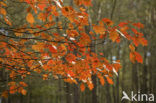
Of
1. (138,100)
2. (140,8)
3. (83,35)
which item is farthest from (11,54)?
(140,8)

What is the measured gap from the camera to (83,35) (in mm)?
2260

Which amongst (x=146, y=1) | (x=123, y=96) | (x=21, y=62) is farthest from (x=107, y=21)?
(x=146, y=1)

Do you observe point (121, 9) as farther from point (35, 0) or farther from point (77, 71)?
point (35, 0)

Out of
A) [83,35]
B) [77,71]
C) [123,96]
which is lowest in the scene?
[123,96]

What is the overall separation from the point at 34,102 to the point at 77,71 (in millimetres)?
13113

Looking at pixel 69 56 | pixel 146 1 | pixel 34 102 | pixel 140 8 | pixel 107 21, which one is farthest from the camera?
pixel 34 102

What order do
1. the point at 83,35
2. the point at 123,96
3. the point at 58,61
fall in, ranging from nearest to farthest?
the point at 83,35, the point at 58,61, the point at 123,96

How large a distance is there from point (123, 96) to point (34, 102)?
39.8ft

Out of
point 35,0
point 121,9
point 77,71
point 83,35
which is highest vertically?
point 121,9

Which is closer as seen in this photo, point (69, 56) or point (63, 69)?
point (69, 56)

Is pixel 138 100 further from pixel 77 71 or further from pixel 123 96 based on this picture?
pixel 77 71

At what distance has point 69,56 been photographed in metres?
2.43

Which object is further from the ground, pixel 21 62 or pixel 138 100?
pixel 21 62

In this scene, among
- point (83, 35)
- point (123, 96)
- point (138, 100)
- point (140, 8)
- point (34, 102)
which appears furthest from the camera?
point (34, 102)
